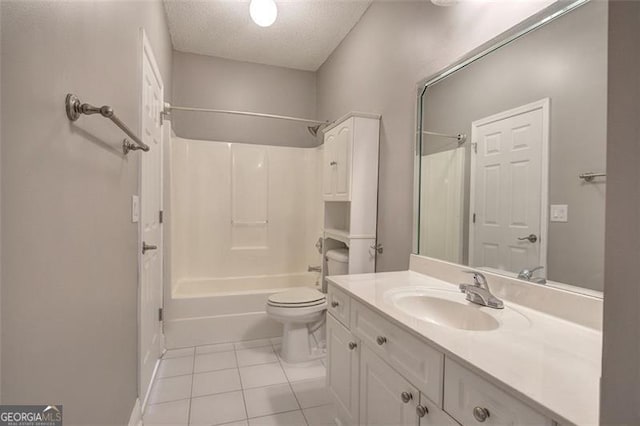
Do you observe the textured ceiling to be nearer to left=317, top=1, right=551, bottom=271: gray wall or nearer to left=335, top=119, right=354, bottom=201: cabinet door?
left=317, top=1, right=551, bottom=271: gray wall

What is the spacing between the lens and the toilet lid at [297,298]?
216cm

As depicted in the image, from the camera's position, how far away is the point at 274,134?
338 cm

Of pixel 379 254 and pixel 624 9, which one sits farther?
pixel 379 254

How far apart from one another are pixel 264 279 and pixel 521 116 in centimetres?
275

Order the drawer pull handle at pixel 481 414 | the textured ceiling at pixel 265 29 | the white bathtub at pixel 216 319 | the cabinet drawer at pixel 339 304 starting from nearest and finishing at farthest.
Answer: the drawer pull handle at pixel 481 414 < the cabinet drawer at pixel 339 304 < the textured ceiling at pixel 265 29 < the white bathtub at pixel 216 319

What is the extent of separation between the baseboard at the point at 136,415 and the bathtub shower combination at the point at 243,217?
128cm

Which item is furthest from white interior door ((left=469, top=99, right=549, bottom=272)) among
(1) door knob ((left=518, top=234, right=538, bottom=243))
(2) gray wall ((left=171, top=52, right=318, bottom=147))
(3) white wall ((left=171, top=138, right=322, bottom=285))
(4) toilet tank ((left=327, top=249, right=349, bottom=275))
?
(2) gray wall ((left=171, top=52, right=318, bottom=147))

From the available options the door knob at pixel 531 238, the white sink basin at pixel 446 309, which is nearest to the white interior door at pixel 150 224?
the white sink basin at pixel 446 309

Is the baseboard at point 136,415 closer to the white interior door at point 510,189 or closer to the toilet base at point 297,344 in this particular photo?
the toilet base at point 297,344

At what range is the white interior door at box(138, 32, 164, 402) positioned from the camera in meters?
1.62

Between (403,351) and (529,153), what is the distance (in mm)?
Result: 868

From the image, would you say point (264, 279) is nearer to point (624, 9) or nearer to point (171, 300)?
point (171, 300)

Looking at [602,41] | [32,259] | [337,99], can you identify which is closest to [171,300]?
[32,259]

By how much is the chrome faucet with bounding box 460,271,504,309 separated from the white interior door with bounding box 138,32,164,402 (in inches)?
63.1
